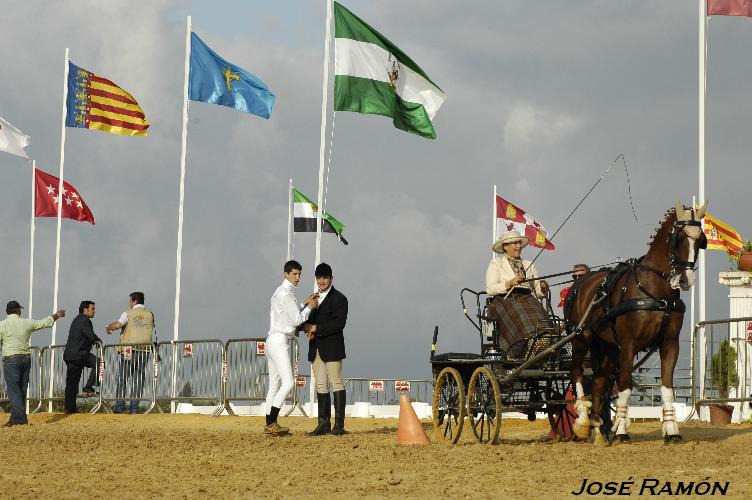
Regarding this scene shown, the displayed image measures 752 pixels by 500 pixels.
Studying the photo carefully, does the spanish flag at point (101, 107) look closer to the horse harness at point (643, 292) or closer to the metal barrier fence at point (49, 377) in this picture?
the metal barrier fence at point (49, 377)

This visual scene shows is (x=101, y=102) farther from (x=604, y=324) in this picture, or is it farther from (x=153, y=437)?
(x=604, y=324)

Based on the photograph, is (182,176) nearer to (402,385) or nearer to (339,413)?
(402,385)

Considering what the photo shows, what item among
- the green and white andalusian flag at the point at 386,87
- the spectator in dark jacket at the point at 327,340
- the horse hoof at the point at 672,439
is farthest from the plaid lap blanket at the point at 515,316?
the green and white andalusian flag at the point at 386,87

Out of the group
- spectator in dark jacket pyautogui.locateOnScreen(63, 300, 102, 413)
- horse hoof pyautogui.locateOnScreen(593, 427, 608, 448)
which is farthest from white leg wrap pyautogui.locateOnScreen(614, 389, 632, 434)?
spectator in dark jacket pyautogui.locateOnScreen(63, 300, 102, 413)

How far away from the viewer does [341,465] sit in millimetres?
13430

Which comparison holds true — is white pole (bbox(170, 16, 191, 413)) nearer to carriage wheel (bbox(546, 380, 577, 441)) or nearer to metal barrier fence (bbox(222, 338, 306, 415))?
metal barrier fence (bbox(222, 338, 306, 415))

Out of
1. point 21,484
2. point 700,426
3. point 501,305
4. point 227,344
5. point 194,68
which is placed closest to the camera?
point 21,484

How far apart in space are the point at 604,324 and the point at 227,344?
11.8 metres

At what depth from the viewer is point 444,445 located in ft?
51.2

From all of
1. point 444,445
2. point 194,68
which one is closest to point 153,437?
point 444,445

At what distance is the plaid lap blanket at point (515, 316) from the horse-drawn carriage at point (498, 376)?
0.20 ft

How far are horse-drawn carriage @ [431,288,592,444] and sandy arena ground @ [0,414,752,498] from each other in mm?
505

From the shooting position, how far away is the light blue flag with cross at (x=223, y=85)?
2916 cm

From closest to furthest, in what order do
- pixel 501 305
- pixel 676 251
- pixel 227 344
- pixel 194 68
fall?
pixel 676 251 → pixel 501 305 → pixel 227 344 → pixel 194 68
